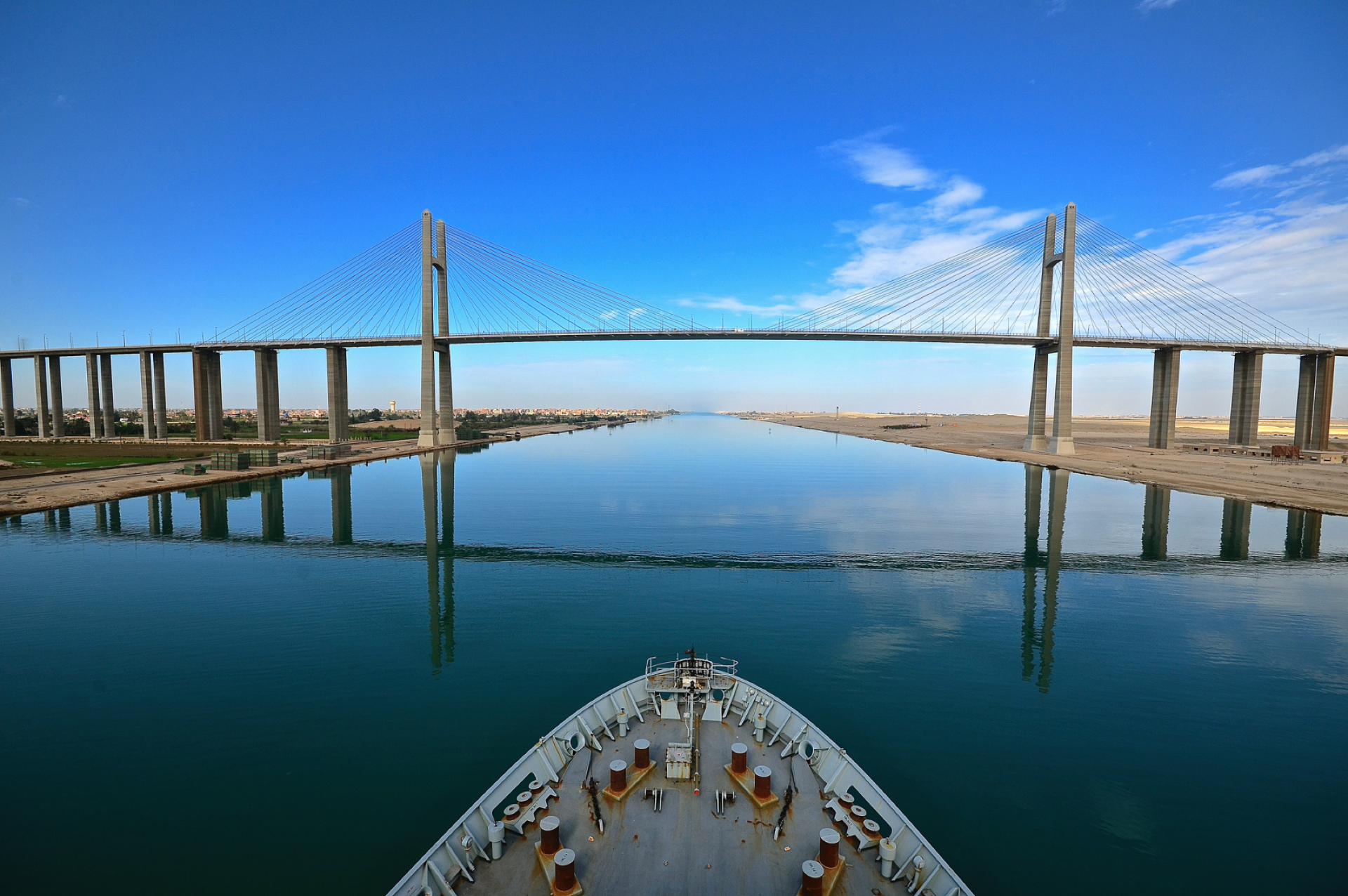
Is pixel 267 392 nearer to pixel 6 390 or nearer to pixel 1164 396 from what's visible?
pixel 6 390

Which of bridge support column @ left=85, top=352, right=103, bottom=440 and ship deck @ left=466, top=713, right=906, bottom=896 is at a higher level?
bridge support column @ left=85, top=352, right=103, bottom=440

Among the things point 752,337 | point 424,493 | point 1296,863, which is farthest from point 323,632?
point 752,337

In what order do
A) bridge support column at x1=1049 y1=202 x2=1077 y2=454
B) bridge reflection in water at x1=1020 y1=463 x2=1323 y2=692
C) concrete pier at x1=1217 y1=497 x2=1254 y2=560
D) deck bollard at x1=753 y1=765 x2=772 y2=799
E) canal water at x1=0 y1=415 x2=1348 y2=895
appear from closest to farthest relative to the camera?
1. deck bollard at x1=753 y1=765 x2=772 y2=799
2. canal water at x1=0 y1=415 x2=1348 y2=895
3. bridge reflection in water at x1=1020 y1=463 x2=1323 y2=692
4. concrete pier at x1=1217 y1=497 x2=1254 y2=560
5. bridge support column at x1=1049 y1=202 x2=1077 y2=454

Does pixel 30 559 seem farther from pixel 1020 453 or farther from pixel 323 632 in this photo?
pixel 1020 453

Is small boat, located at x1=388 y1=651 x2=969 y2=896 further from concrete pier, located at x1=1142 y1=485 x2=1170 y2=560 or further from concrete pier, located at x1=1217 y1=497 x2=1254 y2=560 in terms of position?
concrete pier, located at x1=1217 y1=497 x2=1254 y2=560

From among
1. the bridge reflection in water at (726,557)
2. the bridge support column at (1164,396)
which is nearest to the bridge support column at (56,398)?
the bridge reflection in water at (726,557)

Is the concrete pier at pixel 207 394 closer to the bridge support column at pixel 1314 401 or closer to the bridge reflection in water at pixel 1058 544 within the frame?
the bridge reflection in water at pixel 1058 544

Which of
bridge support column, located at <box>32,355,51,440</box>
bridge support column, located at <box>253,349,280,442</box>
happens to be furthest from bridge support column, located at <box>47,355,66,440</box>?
bridge support column, located at <box>253,349,280,442</box>

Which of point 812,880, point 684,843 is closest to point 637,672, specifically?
point 684,843
